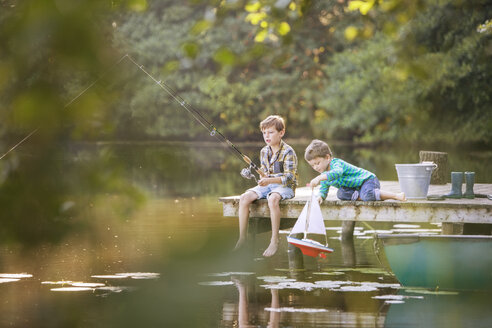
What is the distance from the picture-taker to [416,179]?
7812 mm

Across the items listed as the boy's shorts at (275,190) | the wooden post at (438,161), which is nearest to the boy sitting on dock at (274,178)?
the boy's shorts at (275,190)

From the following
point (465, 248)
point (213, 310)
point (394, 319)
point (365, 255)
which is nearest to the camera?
point (394, 319)

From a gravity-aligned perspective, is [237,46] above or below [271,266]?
above

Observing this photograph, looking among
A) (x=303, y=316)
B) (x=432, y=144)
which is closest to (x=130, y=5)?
(x=303, y=316)

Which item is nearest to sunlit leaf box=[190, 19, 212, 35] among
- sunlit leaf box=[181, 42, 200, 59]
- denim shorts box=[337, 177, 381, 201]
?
sunlit leaf box=[181, 42, 200, 59]

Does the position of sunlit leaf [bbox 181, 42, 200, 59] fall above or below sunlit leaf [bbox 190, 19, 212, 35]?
below

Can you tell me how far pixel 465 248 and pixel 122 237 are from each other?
468cm

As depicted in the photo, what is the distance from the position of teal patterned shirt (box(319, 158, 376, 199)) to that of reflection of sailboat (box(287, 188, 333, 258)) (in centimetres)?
25

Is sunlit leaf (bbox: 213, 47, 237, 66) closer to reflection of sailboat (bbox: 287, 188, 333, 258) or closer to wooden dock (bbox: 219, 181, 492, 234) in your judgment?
reflection of sailboat (bbox: 287, 188, 333, 258)

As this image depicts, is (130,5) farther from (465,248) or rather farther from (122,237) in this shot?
(122,237)

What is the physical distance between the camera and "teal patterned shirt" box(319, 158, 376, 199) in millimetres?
7359

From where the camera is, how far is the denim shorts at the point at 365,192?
7539mm

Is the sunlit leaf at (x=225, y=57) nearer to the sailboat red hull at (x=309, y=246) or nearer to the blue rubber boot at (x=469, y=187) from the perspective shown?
the sailboat red hull at (x=309, y=246)

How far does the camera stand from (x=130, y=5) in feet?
5.29
